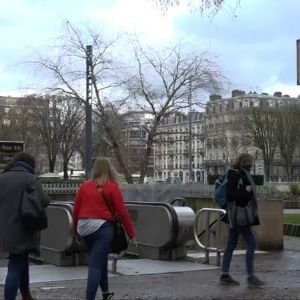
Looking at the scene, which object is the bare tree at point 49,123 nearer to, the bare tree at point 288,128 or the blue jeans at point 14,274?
the bare tree at point 288,128

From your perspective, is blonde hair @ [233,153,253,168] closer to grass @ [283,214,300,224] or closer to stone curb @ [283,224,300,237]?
stone curb @ [283,224,300,237]

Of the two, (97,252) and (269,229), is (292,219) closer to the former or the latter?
(269,229)

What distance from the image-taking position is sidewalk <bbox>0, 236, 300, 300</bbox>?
25.7ft

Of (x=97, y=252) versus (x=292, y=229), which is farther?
(x=292, y=229)

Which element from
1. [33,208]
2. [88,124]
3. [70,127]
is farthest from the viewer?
[70,127]

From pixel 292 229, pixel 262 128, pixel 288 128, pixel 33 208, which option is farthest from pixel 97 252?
pixel 262 128

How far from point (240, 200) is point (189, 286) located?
1.38 m

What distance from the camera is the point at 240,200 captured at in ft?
28.1

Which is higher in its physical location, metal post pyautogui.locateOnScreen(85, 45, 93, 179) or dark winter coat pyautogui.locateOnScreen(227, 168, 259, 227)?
metal post pyautogui.locateOnScreen(85, 45, 93, 179)

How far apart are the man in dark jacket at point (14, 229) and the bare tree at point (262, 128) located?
209ft

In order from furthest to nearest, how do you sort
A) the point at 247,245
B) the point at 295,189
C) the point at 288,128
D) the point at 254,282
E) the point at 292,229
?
the point at 288,128, the point at 295,189, the point at 292,229, the point at 247,245, the point at 254,282

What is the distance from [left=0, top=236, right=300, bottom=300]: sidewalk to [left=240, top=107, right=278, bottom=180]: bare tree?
59.7m

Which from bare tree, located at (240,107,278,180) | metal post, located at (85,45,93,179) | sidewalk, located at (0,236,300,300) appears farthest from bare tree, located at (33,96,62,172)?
sidewalk, located at (0,236,300,300)

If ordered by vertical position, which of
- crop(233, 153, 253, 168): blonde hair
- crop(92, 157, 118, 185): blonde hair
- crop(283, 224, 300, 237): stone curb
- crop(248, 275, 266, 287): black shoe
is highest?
crop(233, 153, 253, 168): blonde hair
